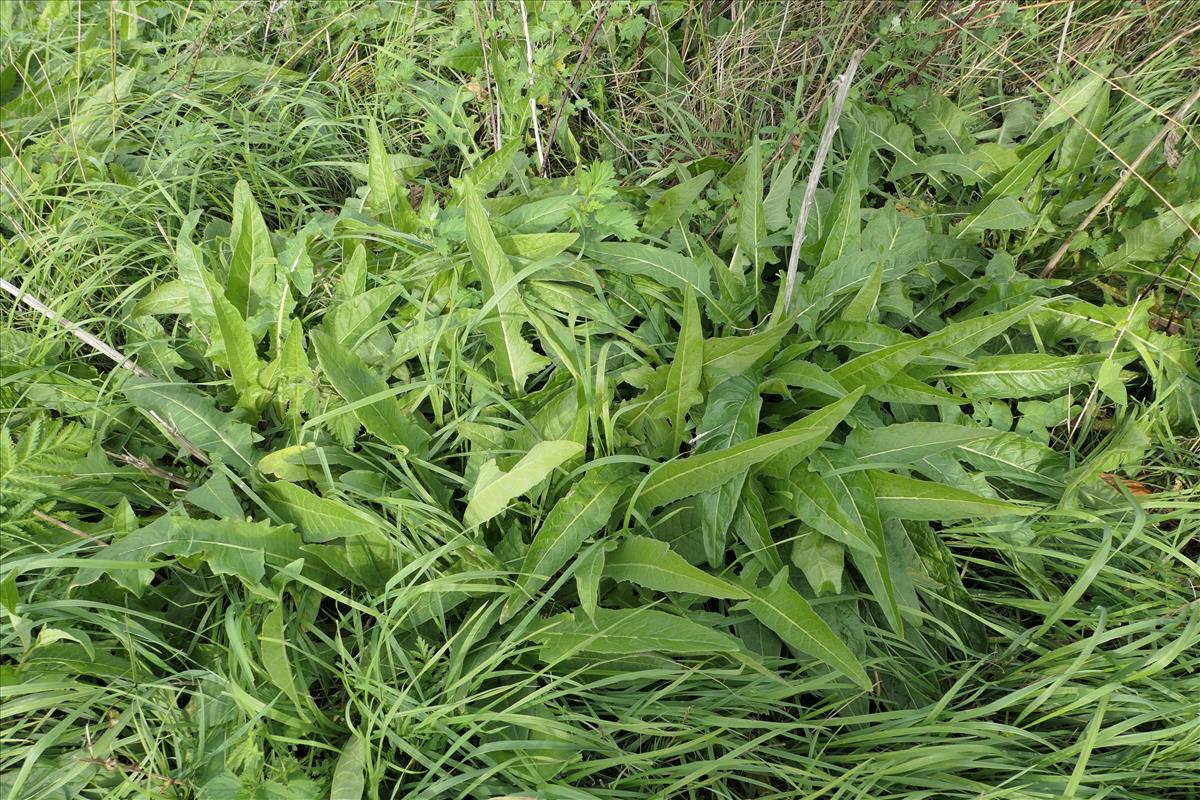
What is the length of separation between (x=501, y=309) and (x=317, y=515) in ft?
1.92

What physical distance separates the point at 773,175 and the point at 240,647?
1686mm

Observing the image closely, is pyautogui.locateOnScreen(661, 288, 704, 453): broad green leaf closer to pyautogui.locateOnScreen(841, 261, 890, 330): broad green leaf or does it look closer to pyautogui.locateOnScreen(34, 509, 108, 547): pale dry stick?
→ pyautogui.locateOnScreen(841, 261, 890, 330): broad green leaf

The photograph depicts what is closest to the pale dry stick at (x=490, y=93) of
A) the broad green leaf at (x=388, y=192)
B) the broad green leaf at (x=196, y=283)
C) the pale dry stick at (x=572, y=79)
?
the pale dry stick at (x=572, y=79)

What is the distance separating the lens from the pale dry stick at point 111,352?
1658 millimetres

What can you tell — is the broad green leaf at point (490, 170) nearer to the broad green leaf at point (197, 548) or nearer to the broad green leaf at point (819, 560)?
the broad green leaf at point (197, 548)

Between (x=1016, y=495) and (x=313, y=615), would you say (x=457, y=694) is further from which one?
(x=1016, y=495)

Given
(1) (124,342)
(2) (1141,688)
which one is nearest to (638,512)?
(2) (1141,688)

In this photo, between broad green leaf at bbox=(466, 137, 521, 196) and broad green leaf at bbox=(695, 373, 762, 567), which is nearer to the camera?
broad green leaf at bbox=(695, 373, 762, 567)

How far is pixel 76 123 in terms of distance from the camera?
2221 mm

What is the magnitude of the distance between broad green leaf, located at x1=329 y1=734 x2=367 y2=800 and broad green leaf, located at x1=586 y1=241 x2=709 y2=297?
1.15 metres

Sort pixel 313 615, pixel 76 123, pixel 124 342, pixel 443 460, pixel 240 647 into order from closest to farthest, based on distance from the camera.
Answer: pixel 240 647 < pixel 313 615 < pixel 443 460 < pixel 124 342 < pixel 76 123

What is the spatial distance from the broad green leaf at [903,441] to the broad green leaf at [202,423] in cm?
130

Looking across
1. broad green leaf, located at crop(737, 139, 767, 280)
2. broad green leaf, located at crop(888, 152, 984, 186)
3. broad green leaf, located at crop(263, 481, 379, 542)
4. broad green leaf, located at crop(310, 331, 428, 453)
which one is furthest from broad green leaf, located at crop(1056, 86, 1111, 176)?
broad green leaf, located at crop(263, 481, 379, 542)

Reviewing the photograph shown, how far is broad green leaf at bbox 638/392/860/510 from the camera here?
137 cm
